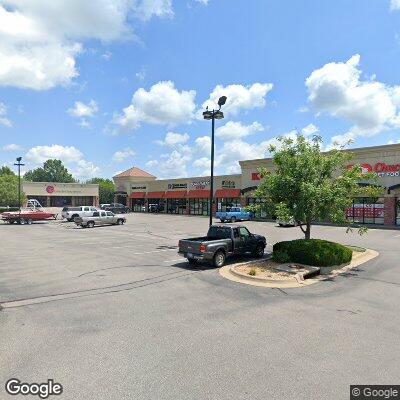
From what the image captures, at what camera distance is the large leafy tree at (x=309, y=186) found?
15742mm

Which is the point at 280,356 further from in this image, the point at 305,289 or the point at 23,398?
the point at 305,289

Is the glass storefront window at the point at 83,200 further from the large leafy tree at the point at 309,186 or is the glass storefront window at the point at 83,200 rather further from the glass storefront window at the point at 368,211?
the large leafy tree at the point at 309,186

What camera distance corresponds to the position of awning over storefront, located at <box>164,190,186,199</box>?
193 ft

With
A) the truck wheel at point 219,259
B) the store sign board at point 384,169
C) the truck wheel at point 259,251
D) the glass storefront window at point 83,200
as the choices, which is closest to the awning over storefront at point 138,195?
the glass storefront window at point 83,200

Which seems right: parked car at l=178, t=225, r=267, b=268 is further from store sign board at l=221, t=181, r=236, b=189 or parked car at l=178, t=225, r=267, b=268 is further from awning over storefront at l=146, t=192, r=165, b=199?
awning over storefront at l=146, t=192, r=165, b=199

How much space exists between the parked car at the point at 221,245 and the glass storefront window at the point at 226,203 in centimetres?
3199

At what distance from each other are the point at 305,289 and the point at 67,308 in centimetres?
744

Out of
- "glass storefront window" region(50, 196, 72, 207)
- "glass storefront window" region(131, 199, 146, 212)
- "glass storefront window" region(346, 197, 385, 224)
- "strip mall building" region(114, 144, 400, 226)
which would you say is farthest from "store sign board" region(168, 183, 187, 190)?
"glass storefront window" region(346, 197, 385, 224)

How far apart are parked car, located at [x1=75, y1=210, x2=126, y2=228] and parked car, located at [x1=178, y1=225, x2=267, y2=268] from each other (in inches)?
909

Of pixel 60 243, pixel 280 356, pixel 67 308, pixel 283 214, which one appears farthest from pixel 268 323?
pixel 60 243

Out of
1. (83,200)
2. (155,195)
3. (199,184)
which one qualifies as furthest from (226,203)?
(83,200)

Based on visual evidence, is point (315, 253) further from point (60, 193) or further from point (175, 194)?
point (60, 193)

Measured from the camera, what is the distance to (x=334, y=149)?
17.8m

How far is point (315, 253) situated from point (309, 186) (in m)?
2.78
